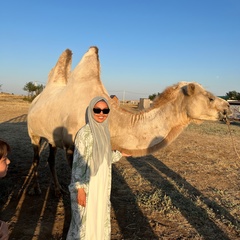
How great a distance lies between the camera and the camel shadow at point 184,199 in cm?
419

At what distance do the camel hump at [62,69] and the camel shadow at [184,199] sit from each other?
8.73ft

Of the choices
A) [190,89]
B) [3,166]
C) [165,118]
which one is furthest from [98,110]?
[190,89]

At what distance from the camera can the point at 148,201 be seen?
4.91 meters

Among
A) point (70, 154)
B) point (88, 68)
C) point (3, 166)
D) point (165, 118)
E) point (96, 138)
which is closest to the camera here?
point (3, 166)

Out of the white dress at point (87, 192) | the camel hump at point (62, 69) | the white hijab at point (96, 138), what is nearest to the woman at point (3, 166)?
the white dress at point (87, 192)

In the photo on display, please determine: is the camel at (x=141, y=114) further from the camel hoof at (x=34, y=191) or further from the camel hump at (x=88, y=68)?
the camel hoof at (x=34, y=191)

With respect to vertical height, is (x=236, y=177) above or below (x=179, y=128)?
below

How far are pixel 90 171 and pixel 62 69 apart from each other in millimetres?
3911

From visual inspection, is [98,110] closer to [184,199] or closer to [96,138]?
[96,138]

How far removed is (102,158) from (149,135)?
1.44 metres

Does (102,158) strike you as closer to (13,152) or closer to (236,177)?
(236,177)

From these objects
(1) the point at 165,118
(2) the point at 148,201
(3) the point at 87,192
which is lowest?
(2) the point at 148,201

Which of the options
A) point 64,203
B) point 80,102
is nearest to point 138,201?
point 64,203

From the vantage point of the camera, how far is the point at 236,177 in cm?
681
